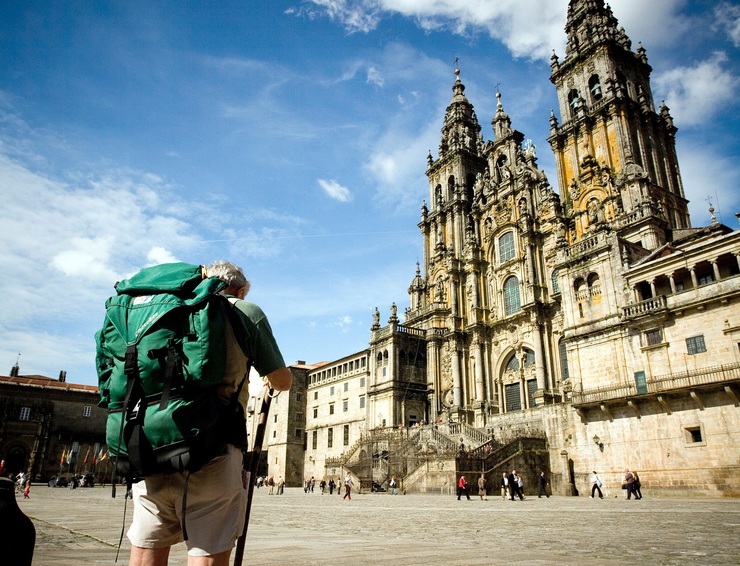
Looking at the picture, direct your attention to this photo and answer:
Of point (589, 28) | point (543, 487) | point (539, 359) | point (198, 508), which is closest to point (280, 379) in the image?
point (198, 508)

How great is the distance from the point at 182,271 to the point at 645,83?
48.4m

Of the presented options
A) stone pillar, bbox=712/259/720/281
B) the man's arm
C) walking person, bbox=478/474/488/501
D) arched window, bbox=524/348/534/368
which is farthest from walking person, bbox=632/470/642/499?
the man's arm

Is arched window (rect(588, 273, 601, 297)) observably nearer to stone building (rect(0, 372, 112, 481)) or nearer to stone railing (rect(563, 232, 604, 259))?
stone railing (rect(563, 232, 604, 259))

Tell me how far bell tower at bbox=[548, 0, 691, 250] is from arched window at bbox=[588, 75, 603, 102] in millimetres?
75

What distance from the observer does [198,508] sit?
2.49 m

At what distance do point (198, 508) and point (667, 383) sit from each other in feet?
86.2

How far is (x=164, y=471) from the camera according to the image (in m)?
2.44

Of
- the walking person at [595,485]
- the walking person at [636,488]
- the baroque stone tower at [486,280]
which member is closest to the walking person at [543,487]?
the walking person at [595,485]

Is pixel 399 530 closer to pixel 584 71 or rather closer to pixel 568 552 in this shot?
pixel 568 552

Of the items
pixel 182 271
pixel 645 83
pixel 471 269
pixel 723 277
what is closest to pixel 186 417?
pixel 182 271

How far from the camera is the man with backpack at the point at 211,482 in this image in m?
2.46

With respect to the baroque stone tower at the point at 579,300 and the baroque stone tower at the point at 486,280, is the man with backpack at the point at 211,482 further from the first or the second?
the baroque stone tower at the point at 486,280

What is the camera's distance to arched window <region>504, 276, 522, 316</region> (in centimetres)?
4296

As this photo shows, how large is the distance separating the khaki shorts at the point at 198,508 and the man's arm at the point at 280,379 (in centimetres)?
42
